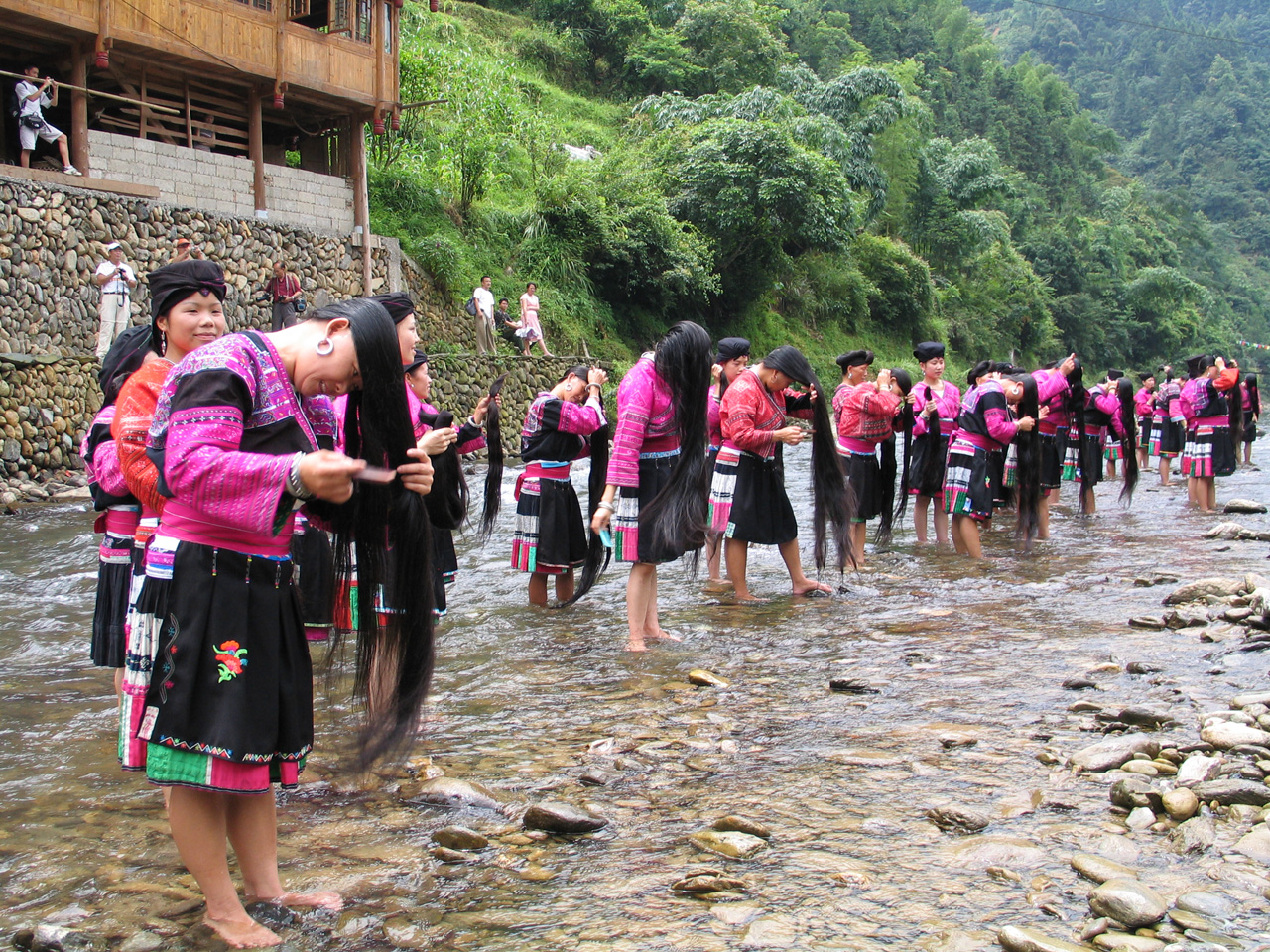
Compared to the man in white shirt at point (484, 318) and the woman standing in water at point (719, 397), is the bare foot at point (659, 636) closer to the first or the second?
the woman standing in water at point (719, 397)

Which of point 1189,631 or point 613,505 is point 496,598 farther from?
point 1189,631

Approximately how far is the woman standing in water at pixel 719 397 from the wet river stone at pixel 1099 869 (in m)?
4.71

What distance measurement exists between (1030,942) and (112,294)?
16115 millimetres

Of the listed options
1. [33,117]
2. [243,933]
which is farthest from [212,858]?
[33,117]

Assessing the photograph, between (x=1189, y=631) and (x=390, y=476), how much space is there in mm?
5356

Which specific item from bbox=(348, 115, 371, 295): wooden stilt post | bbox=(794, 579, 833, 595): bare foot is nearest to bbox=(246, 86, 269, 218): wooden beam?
bbox=(348, 115, 371, 295): wooden stilt post

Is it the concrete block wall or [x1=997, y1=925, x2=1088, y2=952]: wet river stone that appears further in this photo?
the concrete block wall

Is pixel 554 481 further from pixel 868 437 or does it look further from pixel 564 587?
pixel 868 437

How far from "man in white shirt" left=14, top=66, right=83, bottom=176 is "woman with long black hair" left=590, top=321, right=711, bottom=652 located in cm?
1333

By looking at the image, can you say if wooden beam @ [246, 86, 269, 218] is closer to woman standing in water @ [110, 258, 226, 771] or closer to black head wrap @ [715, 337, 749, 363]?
black head wrap @ [715, 337, 749, 363]

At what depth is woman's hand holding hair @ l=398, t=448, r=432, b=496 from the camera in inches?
121

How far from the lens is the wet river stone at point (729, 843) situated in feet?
11.3

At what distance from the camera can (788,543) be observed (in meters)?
8.27

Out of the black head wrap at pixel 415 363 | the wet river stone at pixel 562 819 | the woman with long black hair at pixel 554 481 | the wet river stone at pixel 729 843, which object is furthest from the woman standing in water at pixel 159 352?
the woman with long black hair at pixel 554 481
